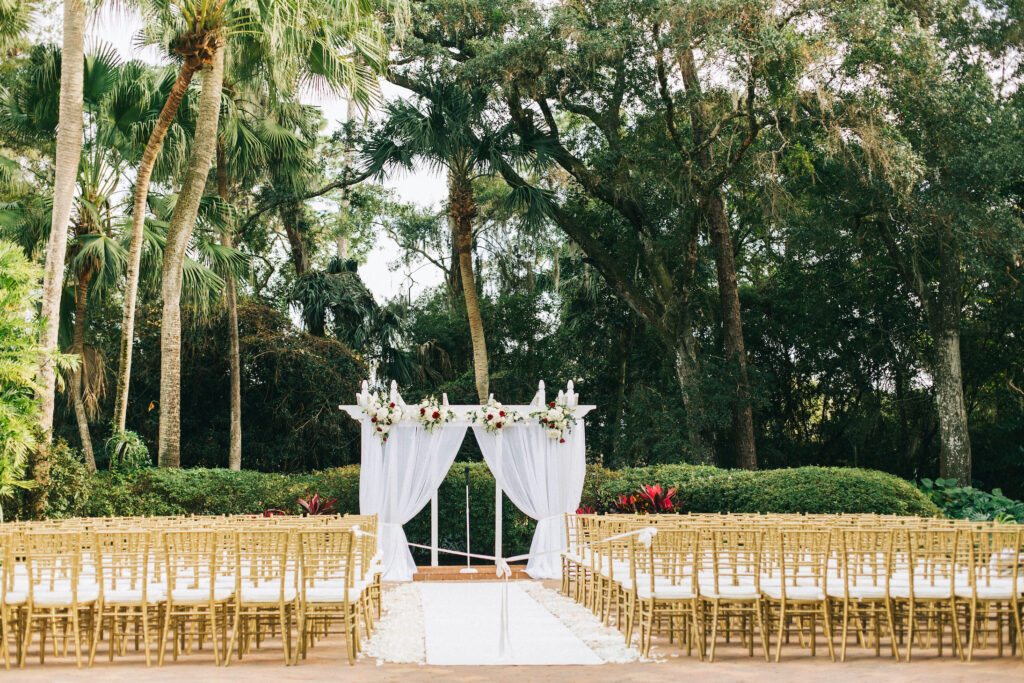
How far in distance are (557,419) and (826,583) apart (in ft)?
19.9

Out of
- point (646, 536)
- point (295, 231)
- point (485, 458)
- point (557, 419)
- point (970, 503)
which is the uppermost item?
point (295, 231)

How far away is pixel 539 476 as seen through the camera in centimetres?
1261

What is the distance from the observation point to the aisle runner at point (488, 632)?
683cm

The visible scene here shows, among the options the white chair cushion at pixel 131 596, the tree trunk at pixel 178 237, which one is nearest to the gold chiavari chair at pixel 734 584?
the white chair cushion at pixel 131 596

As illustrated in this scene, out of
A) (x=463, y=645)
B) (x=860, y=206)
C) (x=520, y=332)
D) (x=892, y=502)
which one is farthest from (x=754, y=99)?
(x=463, y=645)

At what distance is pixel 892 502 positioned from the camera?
1235 centimetres

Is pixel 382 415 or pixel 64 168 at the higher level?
pixel 64 168

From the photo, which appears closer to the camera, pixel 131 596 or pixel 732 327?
pixel 131 596

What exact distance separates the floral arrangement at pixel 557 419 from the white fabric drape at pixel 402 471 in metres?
1.10

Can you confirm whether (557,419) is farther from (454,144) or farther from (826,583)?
(454,144)

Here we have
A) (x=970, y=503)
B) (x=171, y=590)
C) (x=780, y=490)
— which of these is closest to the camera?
(x=171, y=590)

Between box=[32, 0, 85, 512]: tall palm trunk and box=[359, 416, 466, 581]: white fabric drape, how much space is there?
409 cm

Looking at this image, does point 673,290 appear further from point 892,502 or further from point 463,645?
point 463,645

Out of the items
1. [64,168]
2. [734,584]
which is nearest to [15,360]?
[64,168]
